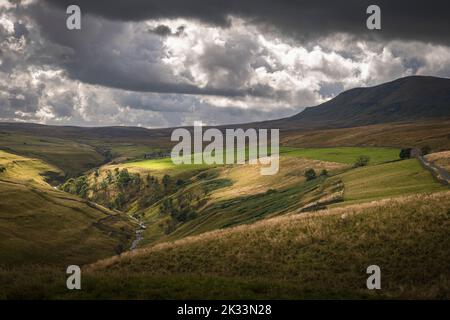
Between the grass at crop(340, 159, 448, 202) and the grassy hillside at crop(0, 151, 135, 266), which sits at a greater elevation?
the grass at crop(340, 159, 448, 202)

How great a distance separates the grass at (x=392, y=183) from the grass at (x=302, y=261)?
16.4 meters

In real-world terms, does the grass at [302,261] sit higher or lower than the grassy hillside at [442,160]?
lower

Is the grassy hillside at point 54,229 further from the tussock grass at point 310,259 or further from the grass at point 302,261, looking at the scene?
the grass at point 302,261

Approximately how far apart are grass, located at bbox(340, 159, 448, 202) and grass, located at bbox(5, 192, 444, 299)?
646 inches

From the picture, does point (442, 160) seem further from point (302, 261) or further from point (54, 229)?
point (54, 229)

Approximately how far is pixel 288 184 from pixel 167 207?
211ft

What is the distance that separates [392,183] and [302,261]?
4277cm

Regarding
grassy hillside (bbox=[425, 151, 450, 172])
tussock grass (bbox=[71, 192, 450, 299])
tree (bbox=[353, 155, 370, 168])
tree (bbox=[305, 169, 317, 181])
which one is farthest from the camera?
tree (bbox=[353, 155, 370, 168])

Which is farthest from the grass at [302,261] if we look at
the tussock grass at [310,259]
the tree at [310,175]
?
the tree at [310,175]

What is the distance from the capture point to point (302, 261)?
3547cm

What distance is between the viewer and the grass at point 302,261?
25234 mm

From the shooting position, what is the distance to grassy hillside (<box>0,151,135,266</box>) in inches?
4247

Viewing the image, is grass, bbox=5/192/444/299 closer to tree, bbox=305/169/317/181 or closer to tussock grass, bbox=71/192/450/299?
tussock grass, bbox=71/192/450/299

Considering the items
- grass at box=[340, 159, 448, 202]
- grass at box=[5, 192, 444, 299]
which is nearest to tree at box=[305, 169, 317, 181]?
grass at box=[340, 159, 448, 202]
